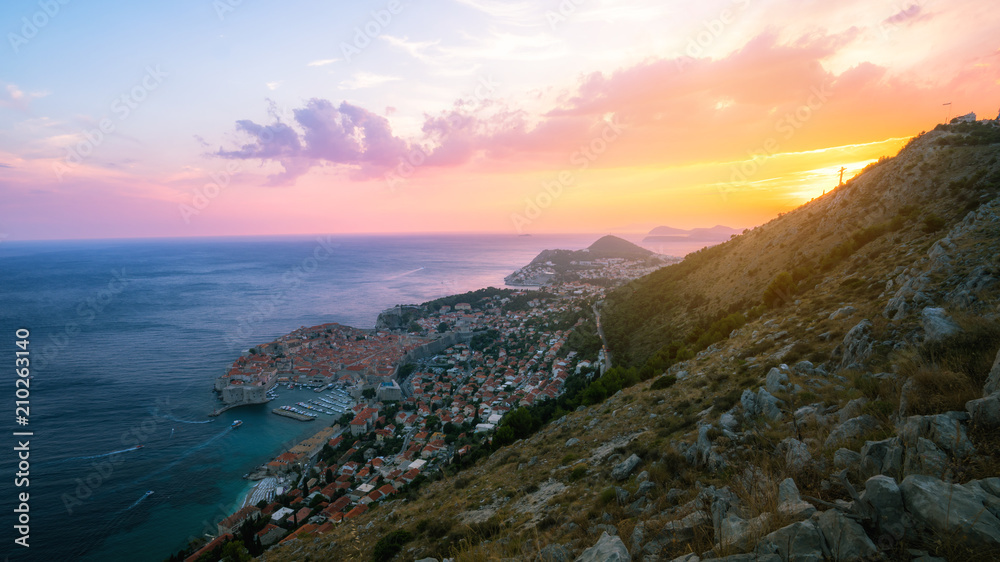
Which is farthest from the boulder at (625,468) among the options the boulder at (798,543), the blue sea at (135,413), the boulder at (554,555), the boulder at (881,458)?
the blue sea at (135,413)

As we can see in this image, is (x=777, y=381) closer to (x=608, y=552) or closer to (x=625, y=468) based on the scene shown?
(x=625, y=468)

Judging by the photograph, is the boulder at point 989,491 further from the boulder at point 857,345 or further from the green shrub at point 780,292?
the green shrub at point 780,292

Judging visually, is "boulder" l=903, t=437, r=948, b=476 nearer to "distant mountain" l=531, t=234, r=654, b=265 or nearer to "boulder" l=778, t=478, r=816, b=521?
"boulder" l=778, t=478, r=816, b=521

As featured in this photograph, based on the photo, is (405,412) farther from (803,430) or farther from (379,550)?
(803,430)

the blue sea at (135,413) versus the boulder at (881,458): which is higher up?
the boulder at (881,458)

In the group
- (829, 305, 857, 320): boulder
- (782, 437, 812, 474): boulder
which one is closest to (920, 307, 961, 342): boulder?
(782, 437, 812, 474): boulder

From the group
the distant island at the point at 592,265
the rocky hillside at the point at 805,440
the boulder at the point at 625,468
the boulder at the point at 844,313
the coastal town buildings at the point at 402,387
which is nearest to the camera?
the rocky hillside at the point at 805,440

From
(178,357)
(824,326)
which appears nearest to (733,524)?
(824,326)
